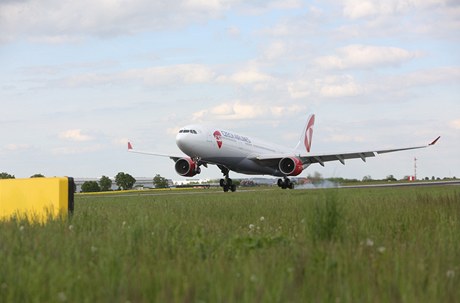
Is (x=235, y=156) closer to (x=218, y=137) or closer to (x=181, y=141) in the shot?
(x=218, y=137)

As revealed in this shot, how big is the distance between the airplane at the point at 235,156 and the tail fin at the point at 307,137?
1120 cm

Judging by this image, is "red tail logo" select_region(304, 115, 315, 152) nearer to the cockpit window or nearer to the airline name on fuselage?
the airline name on fuselage

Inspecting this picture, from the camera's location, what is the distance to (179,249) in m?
7.04

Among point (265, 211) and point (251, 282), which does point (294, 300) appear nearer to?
point (251, 282)

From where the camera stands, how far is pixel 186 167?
1940 inches

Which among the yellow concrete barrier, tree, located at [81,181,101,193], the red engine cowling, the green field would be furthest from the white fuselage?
tree, located at [81,181,101,193]

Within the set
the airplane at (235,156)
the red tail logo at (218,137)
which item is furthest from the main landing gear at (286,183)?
the red tail logo at (218,137)

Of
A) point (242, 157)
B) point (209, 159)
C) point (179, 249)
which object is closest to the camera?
point (179, 249)

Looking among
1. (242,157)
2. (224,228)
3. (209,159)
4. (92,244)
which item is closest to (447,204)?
(224,228)

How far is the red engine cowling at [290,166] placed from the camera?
49.3 metres

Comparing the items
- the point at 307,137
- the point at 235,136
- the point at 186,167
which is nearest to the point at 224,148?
the point at 235,136

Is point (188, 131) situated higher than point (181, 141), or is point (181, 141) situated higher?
point (188, 131)

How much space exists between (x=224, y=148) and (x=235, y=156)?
78.4 inches

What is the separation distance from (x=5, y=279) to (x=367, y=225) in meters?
5.79
